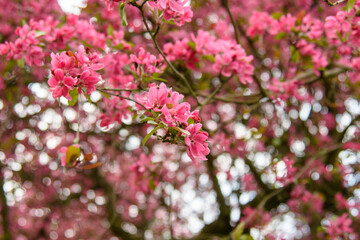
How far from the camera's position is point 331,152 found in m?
4.06

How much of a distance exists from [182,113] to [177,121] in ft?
0.12

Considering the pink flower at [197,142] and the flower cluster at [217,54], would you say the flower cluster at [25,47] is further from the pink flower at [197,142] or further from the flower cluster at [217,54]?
the pink flower at [197,142]

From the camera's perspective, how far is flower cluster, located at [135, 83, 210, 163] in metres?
1.24

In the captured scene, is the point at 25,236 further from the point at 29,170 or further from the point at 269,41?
the point at 269,41

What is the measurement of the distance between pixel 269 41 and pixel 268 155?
5.78 feet

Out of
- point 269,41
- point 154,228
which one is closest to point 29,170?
point 154,228

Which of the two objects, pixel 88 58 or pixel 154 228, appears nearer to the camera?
pixel 88 58

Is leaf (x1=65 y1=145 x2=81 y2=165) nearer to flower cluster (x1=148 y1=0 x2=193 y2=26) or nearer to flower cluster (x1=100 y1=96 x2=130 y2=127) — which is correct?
flower cluster (x1=100 y1=96 x2=130 y2=127)

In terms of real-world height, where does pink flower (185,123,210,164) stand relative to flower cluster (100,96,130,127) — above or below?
above

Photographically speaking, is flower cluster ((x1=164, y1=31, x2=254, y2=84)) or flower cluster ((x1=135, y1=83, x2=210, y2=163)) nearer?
flower cluster ((x1=135, y1=83, x2=210, y2=163))

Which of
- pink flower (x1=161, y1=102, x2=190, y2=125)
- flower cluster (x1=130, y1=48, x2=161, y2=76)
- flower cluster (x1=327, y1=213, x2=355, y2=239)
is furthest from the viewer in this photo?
flower cluster (x1=327, y1=213, x2=355, y2=239)

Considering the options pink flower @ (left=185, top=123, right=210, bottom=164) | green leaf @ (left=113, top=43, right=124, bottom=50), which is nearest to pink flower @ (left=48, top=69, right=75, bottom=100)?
pink flower @ (left=185, top=123, right=210, bottom=164)

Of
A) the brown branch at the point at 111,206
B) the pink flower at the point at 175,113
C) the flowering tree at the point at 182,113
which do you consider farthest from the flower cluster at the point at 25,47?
the brown branch at the point at 111,206

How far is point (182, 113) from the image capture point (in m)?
1.26
